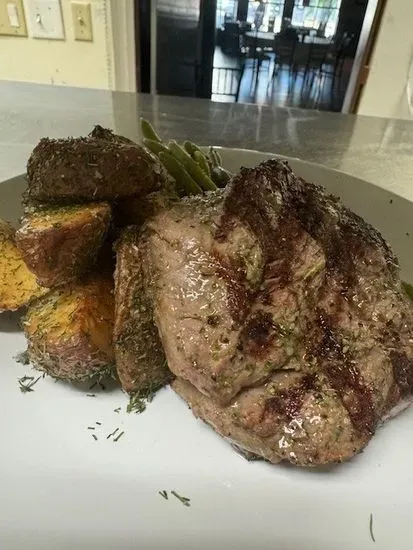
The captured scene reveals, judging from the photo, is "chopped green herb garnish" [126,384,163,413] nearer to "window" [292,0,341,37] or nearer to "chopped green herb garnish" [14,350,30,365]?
"chopped green herb garnish" [14,350,30,365]

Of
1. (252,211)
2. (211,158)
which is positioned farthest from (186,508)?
(211,158)

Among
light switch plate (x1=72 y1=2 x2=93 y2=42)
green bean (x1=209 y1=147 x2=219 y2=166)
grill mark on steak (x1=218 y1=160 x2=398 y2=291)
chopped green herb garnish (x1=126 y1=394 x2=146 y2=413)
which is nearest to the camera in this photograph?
grill mark on steak (x1=218 y1=160 x2=398 y2=291)

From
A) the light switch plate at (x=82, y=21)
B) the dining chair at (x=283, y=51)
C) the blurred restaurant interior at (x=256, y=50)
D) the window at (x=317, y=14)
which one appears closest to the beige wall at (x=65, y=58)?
the light switch plate at (x=82, y=21)

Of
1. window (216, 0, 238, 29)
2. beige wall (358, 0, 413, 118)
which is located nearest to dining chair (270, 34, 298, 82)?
window (216, 0, 238, 29)

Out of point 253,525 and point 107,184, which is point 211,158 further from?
point 253,525

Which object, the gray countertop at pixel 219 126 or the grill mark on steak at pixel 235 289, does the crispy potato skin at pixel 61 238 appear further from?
the gray countertop at pixel 219 126

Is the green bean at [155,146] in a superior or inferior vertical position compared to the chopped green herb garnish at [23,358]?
superior

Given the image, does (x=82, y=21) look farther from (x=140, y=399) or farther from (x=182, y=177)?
(x=140, y=399)
